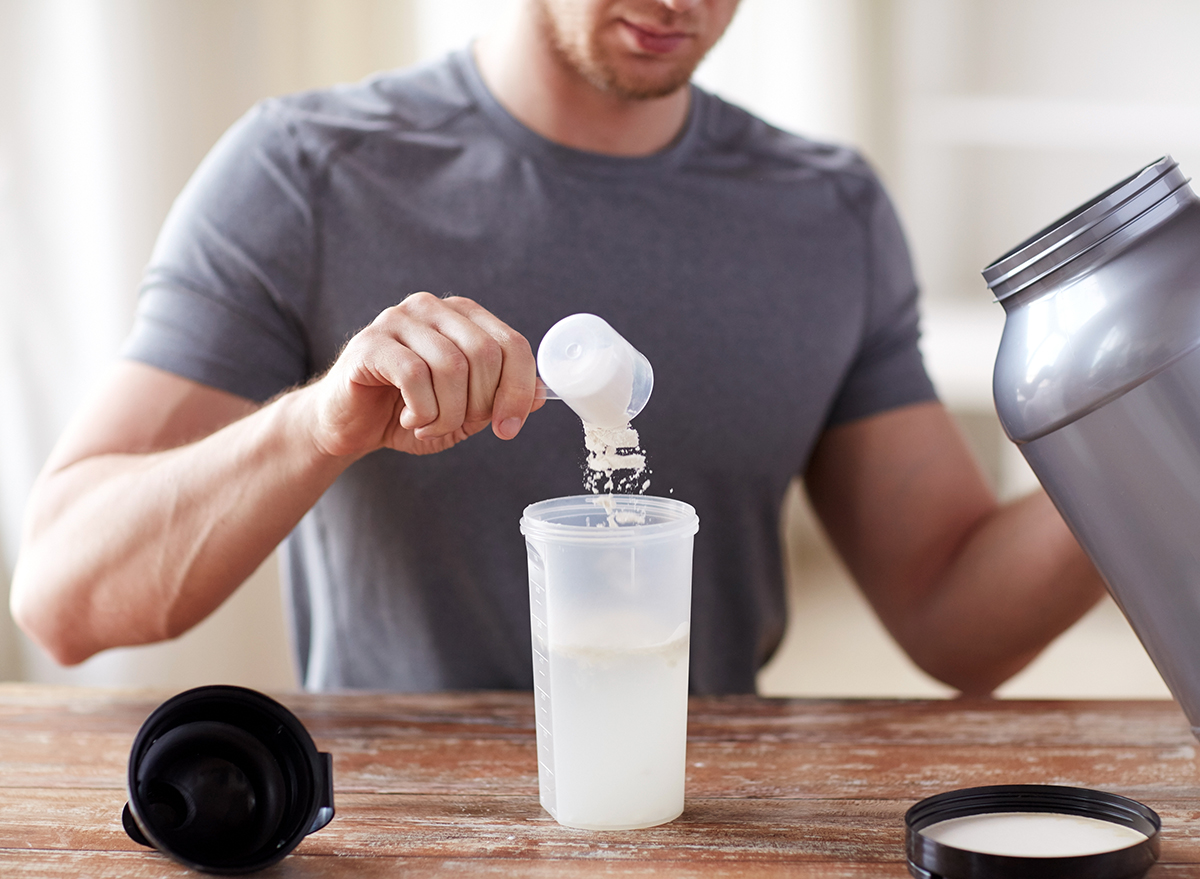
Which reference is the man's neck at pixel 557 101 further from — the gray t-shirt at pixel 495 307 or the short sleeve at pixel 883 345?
the short sleeve at pixel 883 345

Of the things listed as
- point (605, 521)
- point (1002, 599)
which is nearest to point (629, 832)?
point (605, 521)

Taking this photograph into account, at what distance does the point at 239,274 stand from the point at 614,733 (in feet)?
2.20

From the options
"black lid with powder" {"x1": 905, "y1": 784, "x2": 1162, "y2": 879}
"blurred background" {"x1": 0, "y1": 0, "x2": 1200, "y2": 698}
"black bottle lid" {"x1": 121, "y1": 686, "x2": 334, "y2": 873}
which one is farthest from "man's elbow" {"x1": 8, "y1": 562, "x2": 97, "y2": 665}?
"blurred background" {"x1": 0, "y1": 0, "x2": 1200, "y2": 698}

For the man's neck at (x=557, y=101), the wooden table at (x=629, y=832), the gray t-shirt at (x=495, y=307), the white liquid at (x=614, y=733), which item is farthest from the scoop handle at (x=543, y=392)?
the man's neck at (x=557, y=101)

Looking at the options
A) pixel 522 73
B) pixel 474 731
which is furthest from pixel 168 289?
pixel 474 731

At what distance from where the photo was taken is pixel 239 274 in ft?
3.73

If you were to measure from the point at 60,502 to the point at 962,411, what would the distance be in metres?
2.29

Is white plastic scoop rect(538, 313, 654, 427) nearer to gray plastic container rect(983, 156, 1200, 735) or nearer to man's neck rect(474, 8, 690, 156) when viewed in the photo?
gray plastic container rect(983, 156, 1200, 735)

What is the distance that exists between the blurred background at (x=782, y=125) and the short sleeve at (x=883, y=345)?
2.50 ft

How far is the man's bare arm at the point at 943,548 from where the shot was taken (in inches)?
44.3

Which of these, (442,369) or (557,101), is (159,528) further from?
(557,101)

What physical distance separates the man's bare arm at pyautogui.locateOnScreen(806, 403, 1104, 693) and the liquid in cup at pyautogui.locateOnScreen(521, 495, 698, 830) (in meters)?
0.54

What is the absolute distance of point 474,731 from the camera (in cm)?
89

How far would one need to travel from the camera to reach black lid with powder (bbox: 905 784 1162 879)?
59 centimetres
